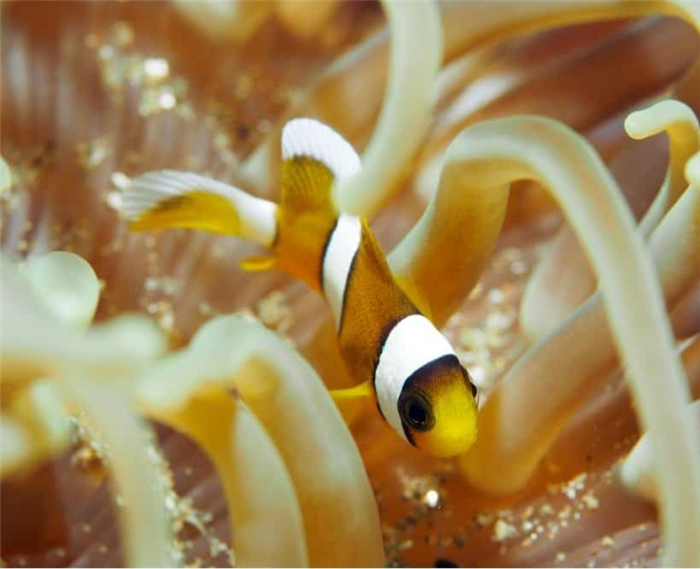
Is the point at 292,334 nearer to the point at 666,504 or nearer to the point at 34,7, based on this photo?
Answer: the point at 34,7

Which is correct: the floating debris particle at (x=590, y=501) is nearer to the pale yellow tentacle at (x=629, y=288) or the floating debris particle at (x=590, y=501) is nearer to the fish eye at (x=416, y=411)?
the fish eye at (x=416, y=411)

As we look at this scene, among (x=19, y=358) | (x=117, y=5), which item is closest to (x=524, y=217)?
(x=117, y=5)

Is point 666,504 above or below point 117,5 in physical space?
below

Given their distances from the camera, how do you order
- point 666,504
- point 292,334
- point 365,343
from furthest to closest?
point 292,334 → point 365,343 → point 666,504

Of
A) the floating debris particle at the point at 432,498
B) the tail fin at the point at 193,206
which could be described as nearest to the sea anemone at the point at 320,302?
the floating debris particle at the point at 432,498

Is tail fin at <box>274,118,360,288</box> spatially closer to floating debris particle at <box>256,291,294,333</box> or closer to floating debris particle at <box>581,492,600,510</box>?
floating debris particle at <box>256,291,294,333</box>

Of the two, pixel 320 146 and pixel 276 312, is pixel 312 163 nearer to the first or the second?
pixel 320 146
